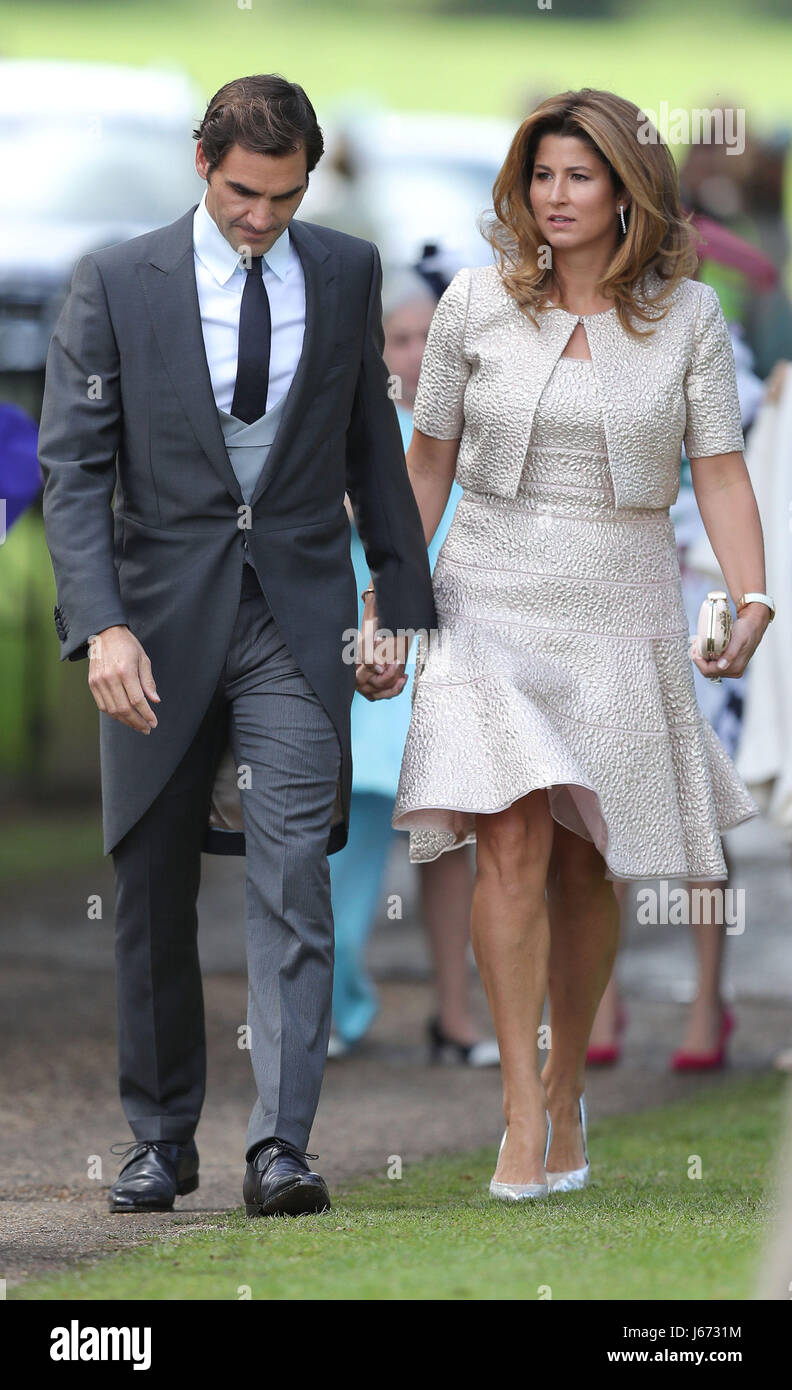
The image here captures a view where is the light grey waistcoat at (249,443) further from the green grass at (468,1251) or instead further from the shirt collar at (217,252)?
the green grass at (468,1251)

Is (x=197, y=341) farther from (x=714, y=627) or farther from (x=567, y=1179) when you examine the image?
(x=567, y=1179)

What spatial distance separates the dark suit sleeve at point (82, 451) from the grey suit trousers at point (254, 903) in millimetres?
265

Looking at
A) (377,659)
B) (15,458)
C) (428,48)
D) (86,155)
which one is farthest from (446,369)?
(428,48)

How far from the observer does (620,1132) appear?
5129mm

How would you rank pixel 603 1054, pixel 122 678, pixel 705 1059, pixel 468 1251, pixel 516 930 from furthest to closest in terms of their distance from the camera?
pixel 603 1054
pixel 705 1059
pixel 516 930
pixel 122 678
pixel 468 1251

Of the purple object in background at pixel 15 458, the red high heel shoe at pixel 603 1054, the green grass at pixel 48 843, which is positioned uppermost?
the purple object in background at pixel 15 458

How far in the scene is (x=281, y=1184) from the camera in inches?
137

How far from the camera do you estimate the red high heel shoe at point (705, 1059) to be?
5961 millimetres

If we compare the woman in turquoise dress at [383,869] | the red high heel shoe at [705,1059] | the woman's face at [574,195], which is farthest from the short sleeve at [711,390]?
the red high heel shoe at [705,1059]

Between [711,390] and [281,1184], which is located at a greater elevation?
[711,390]

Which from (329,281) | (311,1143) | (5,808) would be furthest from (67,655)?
(5,808)

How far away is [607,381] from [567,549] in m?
0.30
